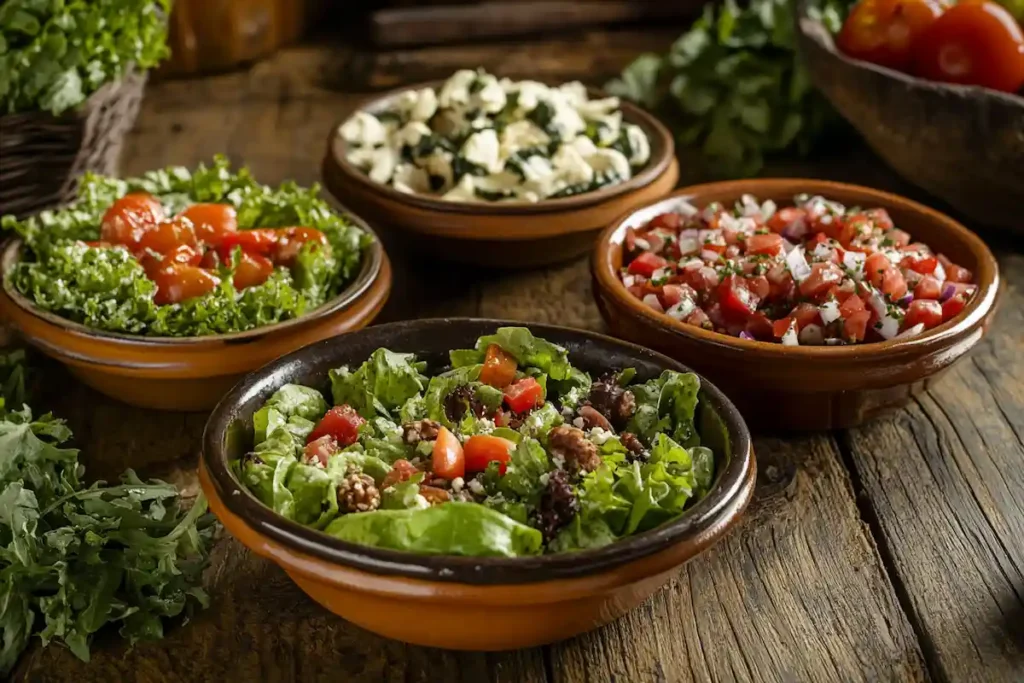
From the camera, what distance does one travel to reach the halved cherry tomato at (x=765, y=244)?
278 cm

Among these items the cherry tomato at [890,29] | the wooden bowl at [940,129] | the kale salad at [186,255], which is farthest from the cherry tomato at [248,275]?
the cherry tomato at [890,29]

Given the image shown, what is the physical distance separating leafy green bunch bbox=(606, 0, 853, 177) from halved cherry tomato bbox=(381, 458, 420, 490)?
2.31 meters

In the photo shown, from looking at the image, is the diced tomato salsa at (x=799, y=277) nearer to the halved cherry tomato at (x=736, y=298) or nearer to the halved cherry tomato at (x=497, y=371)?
the halved cherry tomato at (x=736, y=298)

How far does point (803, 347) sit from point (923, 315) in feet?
1.05

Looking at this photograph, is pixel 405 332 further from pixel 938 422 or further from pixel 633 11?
pixel 633 11

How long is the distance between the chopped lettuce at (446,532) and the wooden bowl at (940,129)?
1.94m

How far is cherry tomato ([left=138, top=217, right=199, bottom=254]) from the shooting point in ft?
9.06

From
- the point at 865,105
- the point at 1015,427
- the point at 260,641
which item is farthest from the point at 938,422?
the point at 260,641

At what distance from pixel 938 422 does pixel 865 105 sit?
107 centimetres

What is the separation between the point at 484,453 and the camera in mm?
2086

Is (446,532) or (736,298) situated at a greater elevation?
(446,532)

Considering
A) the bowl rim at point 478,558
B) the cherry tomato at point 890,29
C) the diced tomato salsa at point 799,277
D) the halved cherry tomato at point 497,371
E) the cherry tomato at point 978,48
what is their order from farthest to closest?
the cherry tomato at point 890,29, the cherry tomato at point 978,48, the diced tomato salsa at point 799,277, the halved cherry tomato at point 497,371, the bowl rim at point 478,558

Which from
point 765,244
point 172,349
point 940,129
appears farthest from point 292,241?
point 940,129

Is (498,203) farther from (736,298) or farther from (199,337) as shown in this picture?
(199,337)
